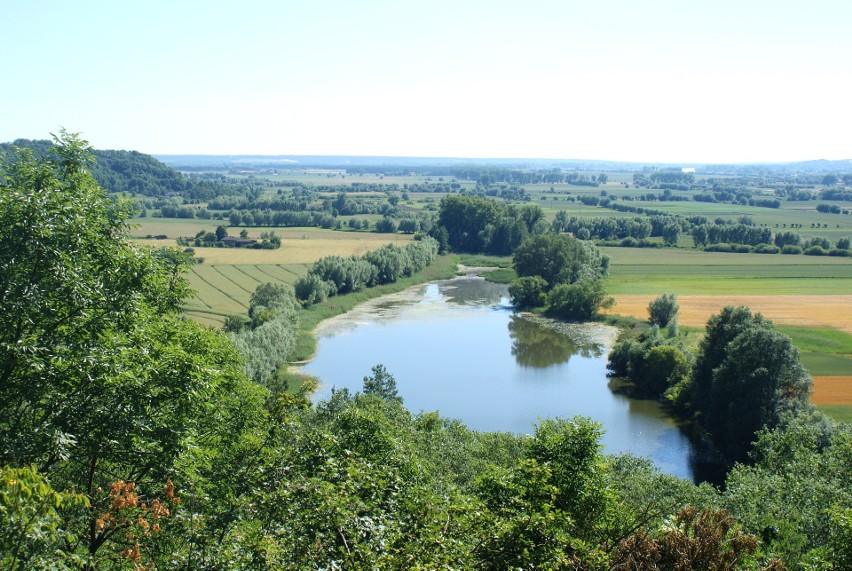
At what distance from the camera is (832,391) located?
38.2 m

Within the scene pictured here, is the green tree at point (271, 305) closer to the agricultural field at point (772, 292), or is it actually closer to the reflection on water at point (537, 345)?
the reflection on water at point (537, 345)

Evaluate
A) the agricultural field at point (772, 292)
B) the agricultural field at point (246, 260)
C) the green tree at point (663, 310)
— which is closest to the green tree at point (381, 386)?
the agricultural field at point (246, 260)

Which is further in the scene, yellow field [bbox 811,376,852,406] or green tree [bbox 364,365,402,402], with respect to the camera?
yellow field [bbox 811,376,852,406]

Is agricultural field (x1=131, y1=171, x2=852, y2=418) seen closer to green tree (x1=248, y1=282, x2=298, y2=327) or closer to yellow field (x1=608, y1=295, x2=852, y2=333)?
yellow field (x1=608, y1=295, x2=852, y2=333)

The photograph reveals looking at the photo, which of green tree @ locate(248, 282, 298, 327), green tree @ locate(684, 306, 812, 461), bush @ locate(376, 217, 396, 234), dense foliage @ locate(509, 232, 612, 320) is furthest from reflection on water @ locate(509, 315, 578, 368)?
bush @ locate(376, 217, 396, 234)

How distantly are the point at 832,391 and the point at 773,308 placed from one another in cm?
2226

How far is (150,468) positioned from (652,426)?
31147 millimetres

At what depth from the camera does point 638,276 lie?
253 ft

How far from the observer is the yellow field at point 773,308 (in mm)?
54469

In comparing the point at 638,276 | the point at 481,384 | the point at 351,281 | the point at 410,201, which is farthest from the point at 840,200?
the point at 481,384

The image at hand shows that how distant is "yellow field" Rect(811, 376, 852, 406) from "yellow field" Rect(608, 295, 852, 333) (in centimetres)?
1311

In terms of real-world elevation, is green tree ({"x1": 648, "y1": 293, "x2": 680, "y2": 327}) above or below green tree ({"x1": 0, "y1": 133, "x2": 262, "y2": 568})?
below

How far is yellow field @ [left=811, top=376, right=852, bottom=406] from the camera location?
36656 millimetres

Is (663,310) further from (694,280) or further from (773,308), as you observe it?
(694,280)
